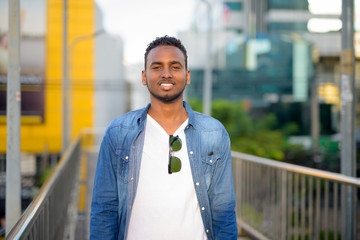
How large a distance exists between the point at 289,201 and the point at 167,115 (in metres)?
3.59

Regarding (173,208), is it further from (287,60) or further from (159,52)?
(287,60)

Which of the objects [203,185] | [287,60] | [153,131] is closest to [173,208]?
[203,185]

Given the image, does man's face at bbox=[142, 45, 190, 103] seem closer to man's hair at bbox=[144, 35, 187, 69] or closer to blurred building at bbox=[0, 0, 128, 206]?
man's hair at bbox=[144, 35, 187, 69]

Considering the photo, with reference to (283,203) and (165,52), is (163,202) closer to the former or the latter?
(165,52)

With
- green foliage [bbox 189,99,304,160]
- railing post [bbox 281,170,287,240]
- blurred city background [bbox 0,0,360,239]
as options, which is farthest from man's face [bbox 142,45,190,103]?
blurred city background [bbox 0,0,360,239]

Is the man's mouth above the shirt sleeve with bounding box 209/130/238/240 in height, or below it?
above

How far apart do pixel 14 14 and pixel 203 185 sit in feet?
9.61

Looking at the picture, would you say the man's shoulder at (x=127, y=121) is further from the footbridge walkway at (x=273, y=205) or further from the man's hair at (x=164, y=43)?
the footbridge walkway at (x=273, y=205)

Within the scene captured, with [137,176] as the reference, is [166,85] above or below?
above

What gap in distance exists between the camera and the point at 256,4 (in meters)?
42.2

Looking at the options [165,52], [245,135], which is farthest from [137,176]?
[245,135]

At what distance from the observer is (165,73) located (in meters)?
2.39

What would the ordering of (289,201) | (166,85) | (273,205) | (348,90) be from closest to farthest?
(166,85), (348,90), (289,201), (273,205)

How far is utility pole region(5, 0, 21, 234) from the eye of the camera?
437 centimetres
